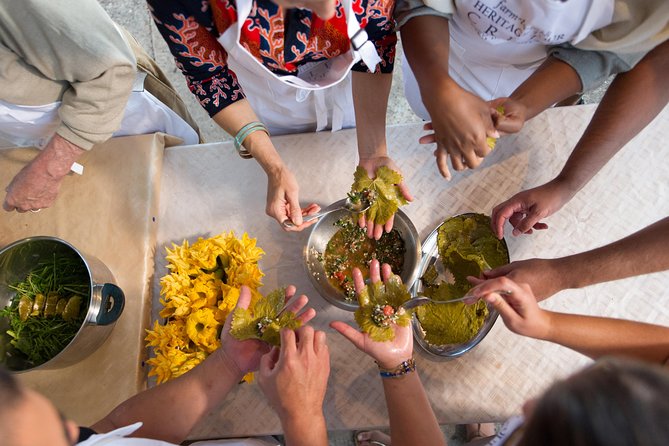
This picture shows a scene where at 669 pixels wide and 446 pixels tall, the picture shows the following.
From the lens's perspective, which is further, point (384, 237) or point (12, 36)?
point (384, 237)

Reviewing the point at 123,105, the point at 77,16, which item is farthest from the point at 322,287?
the point at 77,16

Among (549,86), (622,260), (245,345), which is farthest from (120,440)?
(549,86)

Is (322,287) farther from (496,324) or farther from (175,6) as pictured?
(175,6)

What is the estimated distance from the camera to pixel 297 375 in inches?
32.1

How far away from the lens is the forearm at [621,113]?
0.95 meters

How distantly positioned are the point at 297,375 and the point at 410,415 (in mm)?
249

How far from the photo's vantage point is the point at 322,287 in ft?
3.37

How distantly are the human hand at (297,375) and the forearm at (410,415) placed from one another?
15 centimetres

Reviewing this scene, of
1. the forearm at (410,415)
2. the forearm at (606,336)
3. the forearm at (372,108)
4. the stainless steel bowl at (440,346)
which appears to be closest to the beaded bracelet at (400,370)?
the forearm at (410,415)

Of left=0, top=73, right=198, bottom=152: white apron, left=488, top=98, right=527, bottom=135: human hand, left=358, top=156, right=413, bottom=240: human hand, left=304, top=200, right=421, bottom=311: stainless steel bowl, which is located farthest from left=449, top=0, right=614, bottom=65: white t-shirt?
left=0, top=73, right=198, bottom=152: white apron

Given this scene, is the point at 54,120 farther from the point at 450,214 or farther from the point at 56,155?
the point at 450,214

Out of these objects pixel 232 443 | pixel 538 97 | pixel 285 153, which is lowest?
pixel 232 443

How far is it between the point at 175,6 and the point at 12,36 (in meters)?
0.36

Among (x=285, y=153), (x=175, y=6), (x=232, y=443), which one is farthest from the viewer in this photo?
(x=285, y=153)
